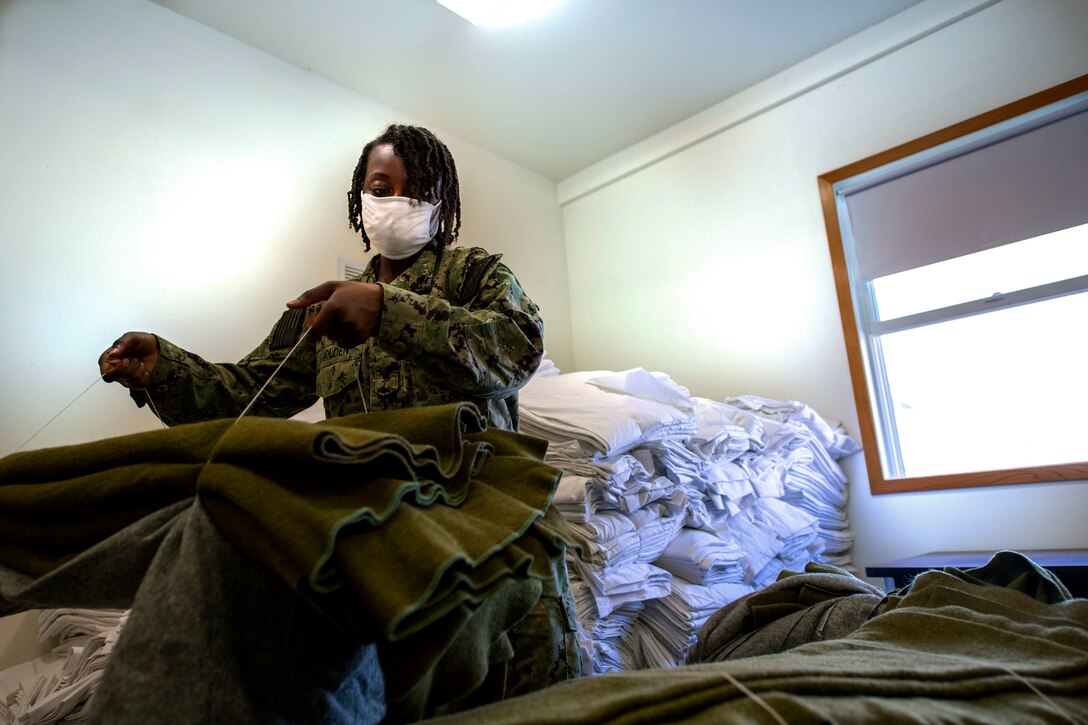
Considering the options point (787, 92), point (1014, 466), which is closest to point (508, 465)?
point (1014, 466)

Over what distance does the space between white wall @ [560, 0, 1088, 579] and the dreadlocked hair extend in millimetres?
1897

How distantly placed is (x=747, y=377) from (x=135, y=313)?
7.65 ft

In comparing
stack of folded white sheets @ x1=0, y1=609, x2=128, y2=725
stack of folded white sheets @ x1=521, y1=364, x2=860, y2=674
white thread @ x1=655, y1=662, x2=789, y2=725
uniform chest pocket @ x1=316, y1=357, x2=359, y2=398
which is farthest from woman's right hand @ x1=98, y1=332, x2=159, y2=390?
stack of folded white sheets @ x1=521, y1=364, x2=860, y2=674

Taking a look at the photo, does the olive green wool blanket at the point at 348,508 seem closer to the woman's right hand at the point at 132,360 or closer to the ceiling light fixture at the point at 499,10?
the woman's right hand at the point at 132,360

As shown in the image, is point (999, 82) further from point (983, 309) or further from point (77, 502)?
point (77, 502)

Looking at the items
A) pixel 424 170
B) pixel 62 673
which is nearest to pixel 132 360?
pixel 424 170

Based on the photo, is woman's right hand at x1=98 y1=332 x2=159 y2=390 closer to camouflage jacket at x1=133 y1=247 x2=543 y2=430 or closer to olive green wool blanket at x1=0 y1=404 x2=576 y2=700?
camouflage jacket at x1=133 y1=247 x2=543 y2=430

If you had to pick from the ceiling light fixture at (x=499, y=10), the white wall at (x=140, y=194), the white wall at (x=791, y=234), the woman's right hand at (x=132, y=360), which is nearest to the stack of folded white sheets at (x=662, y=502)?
the white wall at (x=791, y=234)

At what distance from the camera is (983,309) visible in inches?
96.8

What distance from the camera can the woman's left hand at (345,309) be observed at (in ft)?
2.32

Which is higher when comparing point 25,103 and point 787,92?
point 787,92

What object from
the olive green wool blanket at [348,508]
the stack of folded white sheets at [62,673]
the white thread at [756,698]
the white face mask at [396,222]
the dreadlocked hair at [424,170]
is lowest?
the stack of folded white sheets at [62,673]

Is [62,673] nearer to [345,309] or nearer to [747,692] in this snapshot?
[345,309]

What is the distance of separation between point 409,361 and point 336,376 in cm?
23
